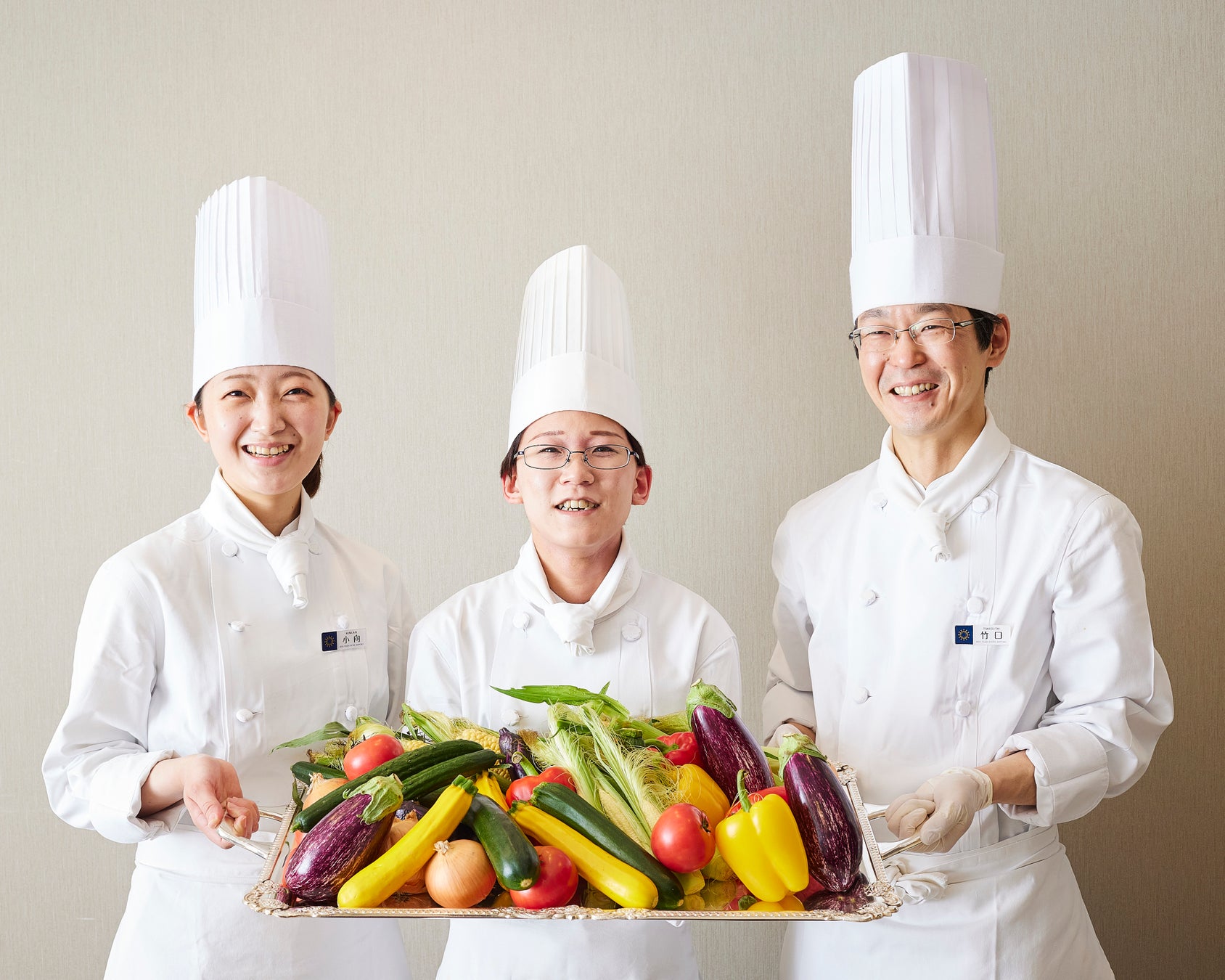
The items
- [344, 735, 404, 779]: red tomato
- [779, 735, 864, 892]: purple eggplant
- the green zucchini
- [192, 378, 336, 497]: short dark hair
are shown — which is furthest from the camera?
[192, 378, 336, 497]: short dark hair

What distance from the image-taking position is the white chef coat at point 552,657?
199cm

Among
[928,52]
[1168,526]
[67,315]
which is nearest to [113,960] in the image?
[67,315]

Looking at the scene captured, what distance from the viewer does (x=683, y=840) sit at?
140 centimetres

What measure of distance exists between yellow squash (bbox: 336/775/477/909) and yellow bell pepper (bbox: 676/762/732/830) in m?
0.32

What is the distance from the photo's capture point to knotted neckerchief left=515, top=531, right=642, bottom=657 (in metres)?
1.96

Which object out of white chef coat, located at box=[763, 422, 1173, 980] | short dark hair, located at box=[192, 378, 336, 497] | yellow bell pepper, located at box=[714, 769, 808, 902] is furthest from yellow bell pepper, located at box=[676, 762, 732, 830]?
short dark hair, located at box=[192, 378, 336, 497]

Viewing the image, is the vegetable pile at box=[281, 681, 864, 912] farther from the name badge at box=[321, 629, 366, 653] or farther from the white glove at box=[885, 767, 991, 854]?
the name badge at box=[321, 629, 366, 653]

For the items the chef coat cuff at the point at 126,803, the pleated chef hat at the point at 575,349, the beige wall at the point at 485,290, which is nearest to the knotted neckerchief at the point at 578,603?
the pleated chef hat at the point at 575,349

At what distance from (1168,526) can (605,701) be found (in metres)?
1.84

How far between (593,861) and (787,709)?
96 cm

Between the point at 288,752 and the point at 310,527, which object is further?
the point at 310,527

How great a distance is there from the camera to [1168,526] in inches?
111

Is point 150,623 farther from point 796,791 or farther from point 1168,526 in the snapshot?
point 1168,526

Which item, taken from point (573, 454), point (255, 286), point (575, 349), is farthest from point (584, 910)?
point (255, 286)
